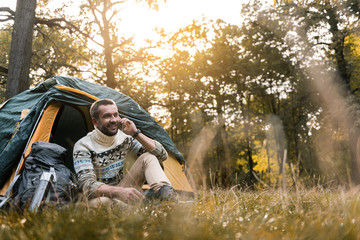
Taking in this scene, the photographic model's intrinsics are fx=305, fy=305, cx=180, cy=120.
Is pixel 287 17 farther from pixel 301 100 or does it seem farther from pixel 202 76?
pixel 202 76

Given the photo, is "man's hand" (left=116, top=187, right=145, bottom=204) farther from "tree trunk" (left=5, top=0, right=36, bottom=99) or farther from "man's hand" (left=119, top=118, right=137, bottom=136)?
"tree trunk" (left=5, top=0, right=36, bottom=99)

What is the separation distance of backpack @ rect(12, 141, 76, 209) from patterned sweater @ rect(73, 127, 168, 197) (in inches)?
7.5

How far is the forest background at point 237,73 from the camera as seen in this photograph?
1034cm

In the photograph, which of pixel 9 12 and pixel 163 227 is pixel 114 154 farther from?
pixel 9 12

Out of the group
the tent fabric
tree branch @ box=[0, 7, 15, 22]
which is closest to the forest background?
tree branch @ box=[0, 7, 15, 22]

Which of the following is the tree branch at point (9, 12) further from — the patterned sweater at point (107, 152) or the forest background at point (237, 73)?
the patterned sweater at point (107, 152)

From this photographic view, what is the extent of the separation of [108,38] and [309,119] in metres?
8.92

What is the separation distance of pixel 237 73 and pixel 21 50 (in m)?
11.1

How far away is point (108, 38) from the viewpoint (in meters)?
11.8

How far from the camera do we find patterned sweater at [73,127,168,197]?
294 centimetres

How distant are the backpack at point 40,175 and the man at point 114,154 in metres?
0.14

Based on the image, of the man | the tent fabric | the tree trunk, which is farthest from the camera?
the tree trunk

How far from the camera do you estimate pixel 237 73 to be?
15445mm

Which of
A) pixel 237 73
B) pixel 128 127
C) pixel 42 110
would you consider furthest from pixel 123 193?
pixel 237 73
